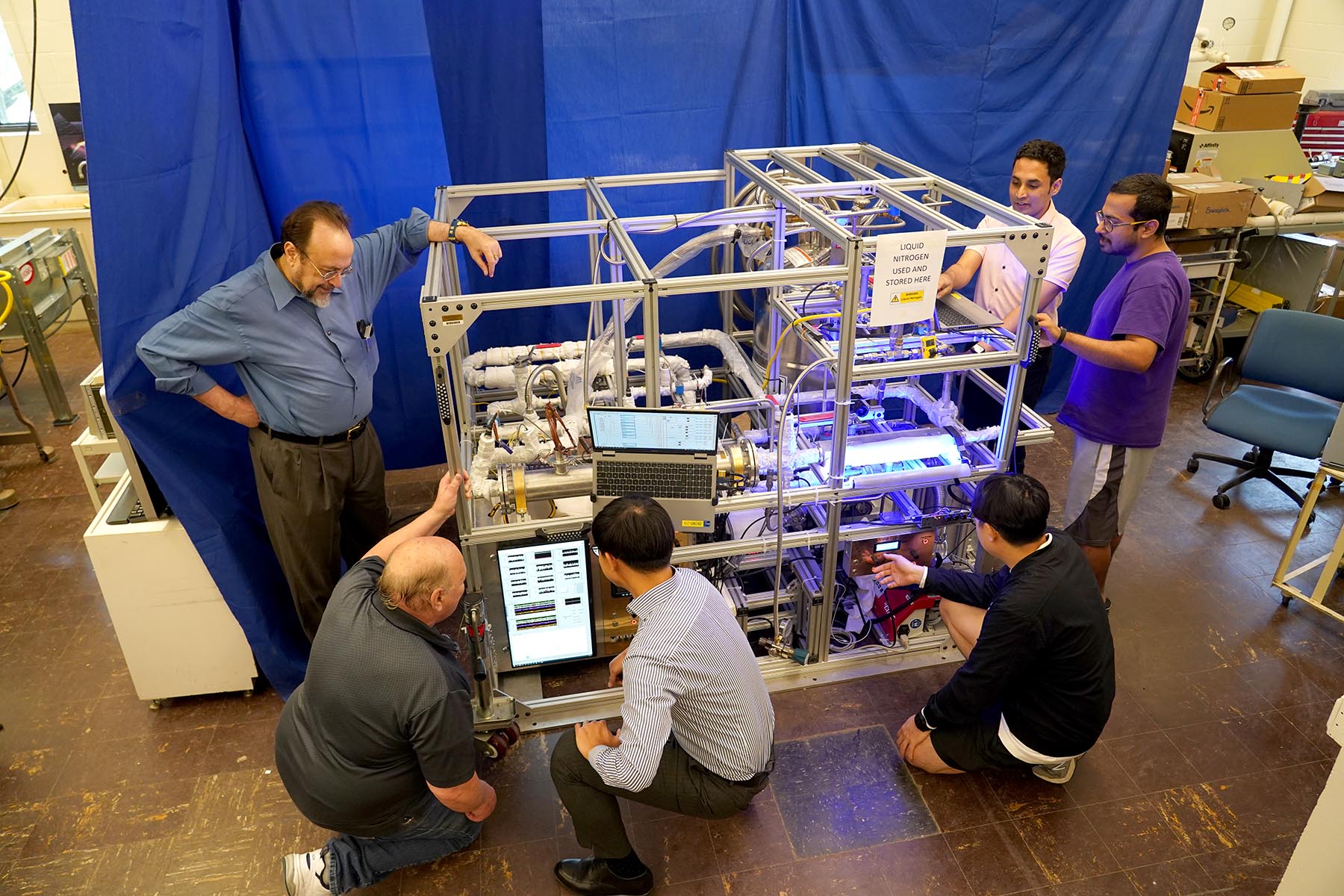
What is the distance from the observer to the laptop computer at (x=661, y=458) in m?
2.34

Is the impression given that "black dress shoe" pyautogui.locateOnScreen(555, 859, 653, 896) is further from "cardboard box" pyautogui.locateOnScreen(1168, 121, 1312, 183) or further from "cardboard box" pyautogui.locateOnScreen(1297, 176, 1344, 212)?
"cardboard box" pyautogui.locateOnScreen(1297, 176, 1344, 212)

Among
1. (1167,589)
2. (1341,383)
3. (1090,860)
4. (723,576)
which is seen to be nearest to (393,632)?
(723,576)

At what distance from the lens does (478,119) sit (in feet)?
11.4

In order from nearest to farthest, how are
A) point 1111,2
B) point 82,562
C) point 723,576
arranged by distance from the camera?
point 723,576 < point 82,562 < point 1111,2

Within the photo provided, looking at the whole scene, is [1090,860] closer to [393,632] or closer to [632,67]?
[393,632]

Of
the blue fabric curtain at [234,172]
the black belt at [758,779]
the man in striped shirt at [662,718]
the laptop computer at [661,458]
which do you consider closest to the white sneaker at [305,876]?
the man in striped shirt at [662,718]

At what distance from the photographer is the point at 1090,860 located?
2.34m

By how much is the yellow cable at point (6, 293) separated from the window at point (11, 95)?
7.33 feet

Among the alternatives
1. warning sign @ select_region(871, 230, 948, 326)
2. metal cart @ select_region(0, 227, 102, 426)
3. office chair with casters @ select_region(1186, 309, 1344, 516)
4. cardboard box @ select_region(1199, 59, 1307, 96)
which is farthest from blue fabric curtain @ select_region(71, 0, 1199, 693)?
metal cart @ select_region(0, 227, 102, 426)

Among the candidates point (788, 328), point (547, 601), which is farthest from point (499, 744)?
point (788, 328)

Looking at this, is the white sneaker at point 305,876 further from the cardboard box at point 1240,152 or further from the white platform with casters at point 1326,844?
the cardboard box at point 1240,152

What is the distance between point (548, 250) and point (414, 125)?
0.75 metres

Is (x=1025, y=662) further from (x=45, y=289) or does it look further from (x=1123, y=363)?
(x=45, y=289)

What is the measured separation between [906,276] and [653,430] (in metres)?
0.86
